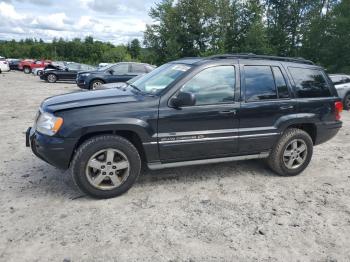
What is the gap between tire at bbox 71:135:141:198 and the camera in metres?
3.90

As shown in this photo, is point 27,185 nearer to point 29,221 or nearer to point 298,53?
point 29,221

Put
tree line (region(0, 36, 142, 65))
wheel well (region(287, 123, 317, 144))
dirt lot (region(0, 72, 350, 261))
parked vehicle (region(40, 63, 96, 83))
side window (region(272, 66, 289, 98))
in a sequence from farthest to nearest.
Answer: tree line (region(0, 36, 142, 65)), parked vehicle (region(40, 63, 96, 83)), wheel well (region(287, 123, 317, 144)), side window (region(272, 66, 289, 98)), dirt lot (region(0, 72, 350, 261))

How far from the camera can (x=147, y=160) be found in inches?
167

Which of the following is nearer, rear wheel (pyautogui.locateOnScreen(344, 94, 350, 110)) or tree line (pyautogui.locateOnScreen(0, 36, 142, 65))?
rear wheel (pyautogui.locateOnScreen(344, 94, 350, 110))

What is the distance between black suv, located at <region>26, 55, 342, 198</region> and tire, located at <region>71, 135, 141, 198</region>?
12 mm

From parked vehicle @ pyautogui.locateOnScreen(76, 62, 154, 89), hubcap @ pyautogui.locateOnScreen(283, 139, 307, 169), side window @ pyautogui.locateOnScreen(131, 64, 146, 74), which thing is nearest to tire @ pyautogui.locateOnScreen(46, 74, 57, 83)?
parked vehicle @ pyautogui.locateOnScreen(76, 62, 154, 89)

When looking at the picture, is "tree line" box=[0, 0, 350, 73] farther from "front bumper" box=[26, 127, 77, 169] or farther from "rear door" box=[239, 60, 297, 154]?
"front bumper" box=[26, 127, 77, 169]

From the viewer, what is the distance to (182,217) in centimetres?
374

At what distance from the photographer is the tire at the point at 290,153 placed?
4949 millimetres

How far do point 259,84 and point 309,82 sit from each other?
37.9 inches

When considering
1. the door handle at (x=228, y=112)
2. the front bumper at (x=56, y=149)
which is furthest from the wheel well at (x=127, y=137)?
the door handle at (x=228, y=112)

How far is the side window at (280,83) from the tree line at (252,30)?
29.3 metres

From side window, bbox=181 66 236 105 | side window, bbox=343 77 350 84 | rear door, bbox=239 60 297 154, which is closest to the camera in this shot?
side window, bbox=181 66 236 105

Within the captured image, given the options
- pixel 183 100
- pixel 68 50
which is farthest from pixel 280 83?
pixel 68 50
